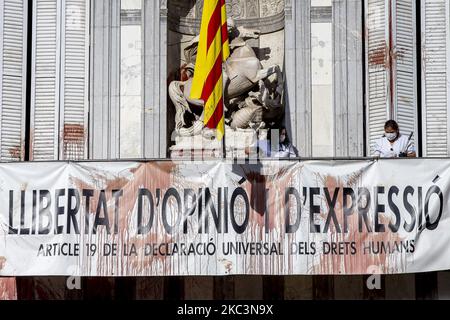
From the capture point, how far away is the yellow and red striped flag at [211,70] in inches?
1177

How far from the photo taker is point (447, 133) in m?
32.2

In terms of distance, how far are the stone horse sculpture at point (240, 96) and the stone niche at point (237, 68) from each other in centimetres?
2

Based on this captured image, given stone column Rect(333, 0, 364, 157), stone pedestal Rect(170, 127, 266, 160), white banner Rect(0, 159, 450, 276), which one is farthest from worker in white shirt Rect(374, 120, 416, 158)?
stone pedestal Rect(170, 127, 266, 160)

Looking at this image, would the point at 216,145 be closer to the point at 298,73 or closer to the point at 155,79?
the point at 155,79

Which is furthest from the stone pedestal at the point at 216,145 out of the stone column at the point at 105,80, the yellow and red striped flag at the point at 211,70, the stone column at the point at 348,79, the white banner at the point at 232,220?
the white banner at the point at 232,220

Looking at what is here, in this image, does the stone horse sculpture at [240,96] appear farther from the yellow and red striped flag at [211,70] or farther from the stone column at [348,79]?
the yellow and red striped flag at [211,70]

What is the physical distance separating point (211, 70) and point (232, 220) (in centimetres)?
326

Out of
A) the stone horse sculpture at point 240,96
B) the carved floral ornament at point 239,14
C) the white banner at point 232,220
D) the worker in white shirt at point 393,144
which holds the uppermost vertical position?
the carved floral ornament at point 239,14

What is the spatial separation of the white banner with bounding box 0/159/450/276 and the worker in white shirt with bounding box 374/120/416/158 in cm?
168

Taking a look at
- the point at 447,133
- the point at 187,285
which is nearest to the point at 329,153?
the point at 447,133

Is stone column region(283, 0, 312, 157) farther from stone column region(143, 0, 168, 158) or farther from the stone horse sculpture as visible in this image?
stone column region(143, 0, 168, 158)

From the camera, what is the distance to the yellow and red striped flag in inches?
1177
